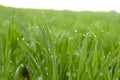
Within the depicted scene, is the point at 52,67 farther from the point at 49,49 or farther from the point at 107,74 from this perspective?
the point at 107,74

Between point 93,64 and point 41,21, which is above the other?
point 41,21

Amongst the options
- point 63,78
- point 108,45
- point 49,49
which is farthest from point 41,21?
point 108,45

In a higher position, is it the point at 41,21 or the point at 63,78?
the point at 41,21

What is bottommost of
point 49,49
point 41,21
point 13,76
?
point 13,76

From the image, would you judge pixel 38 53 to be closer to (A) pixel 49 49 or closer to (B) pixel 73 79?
(A) pixel 49 49

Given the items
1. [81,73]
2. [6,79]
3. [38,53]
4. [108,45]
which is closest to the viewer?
[81,73]

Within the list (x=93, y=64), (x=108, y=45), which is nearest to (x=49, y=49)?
(x=93, y=64)

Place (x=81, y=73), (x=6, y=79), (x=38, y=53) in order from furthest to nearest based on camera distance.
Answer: (x=38, y=53)
(x=6, y=79)
(x=81, y=73)

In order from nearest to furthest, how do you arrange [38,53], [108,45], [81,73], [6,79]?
[81,73], [6,79], [38,53], [108,45]

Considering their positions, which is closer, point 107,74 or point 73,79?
point 73,79
